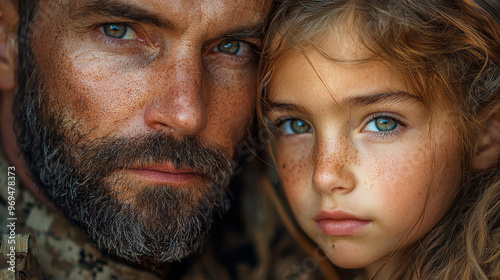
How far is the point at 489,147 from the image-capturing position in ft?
5.09

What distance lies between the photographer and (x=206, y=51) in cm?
162

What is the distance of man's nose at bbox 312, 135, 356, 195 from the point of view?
1458mm

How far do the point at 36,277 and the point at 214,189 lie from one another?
1.93 feet

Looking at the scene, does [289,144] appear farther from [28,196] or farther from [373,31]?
[28,196]

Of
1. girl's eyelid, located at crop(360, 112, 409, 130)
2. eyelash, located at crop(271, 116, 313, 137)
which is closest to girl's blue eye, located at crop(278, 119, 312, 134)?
eyelash, located at crop(271, 116, 313, 137)

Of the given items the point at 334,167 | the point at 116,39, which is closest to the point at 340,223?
the point at 334,167

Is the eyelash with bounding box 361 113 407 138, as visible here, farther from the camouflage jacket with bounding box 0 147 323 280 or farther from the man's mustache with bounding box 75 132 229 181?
the camouflage jacket with bounding box 0 147 323 280

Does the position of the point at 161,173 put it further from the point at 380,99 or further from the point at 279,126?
the point at 380,99

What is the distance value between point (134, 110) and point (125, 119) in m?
0.04

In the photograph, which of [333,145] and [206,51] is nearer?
[333,145]

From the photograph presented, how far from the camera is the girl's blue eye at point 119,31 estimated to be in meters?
1.50

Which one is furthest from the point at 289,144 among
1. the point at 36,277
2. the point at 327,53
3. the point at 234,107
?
the point at 36,277

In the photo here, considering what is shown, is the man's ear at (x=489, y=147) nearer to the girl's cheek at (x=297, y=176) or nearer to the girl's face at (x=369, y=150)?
the girl's face at (x=369, y=150)

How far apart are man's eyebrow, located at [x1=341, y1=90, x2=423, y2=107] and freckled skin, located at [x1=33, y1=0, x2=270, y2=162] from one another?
16.5 inches
